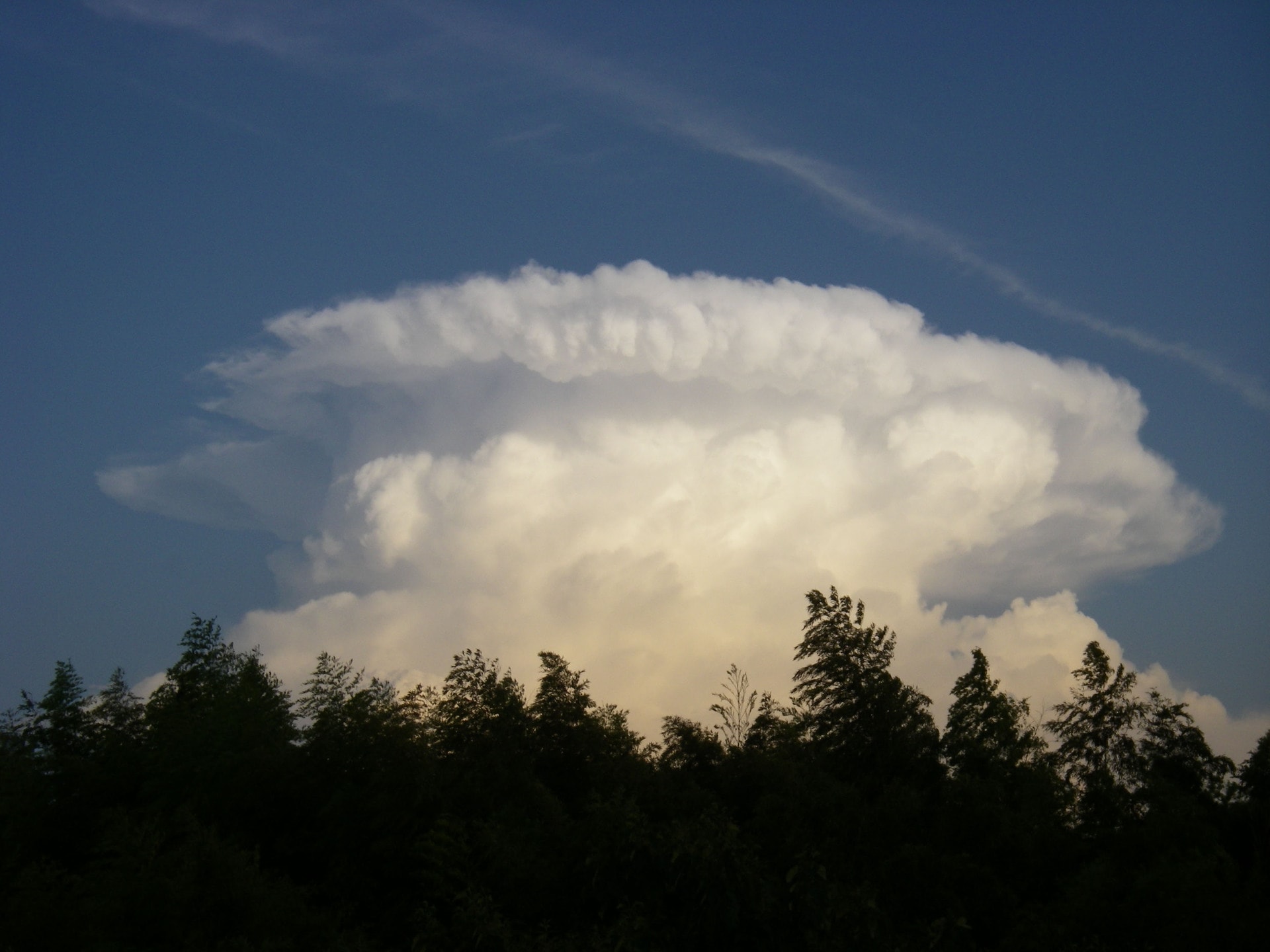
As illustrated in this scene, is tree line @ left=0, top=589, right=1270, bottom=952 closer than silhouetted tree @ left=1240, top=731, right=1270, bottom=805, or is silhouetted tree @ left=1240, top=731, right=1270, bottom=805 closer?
tree line @ left=0, top=589, right=1270, bottom=952

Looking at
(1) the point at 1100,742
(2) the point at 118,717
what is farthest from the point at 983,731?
(2) the point at 118,717

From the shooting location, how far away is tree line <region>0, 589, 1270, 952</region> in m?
32.0

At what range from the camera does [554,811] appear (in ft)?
141

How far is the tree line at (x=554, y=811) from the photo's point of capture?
31984 millimetres

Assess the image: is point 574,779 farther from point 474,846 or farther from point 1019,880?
point 1019,880

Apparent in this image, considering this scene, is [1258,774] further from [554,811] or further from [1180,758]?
[554,811]

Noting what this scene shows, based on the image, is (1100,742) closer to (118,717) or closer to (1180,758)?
(1180,758)

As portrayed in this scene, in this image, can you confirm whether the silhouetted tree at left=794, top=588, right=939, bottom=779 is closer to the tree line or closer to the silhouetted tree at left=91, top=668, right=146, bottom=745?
the tree line

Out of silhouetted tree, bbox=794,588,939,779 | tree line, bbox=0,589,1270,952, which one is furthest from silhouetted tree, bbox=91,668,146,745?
silhouetted tree, bbox=794,588,939,779

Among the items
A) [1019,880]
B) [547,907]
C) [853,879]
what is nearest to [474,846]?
[547,907]

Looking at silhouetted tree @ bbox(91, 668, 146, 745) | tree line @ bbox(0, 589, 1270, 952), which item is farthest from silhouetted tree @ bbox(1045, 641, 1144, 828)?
silhouetted tree @ bbox(91, 668, 146, 745)

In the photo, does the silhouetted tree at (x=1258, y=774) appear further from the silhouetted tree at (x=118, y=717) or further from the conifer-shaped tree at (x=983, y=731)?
the silhouetted tree at (x=118, y=717)

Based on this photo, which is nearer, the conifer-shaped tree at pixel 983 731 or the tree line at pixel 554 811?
the tree line at pixel 554 811

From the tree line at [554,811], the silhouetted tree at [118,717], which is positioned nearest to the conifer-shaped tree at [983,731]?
the tree line at [554,811]
